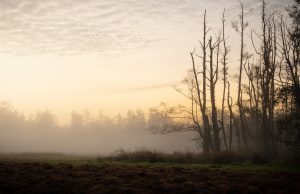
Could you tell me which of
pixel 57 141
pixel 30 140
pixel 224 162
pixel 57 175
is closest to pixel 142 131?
pixel 57 141

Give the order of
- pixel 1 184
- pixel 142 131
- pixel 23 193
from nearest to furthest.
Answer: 1. pixel 23 193
2. pixel 1 184
3. pixel 142 131

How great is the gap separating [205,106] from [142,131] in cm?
12700

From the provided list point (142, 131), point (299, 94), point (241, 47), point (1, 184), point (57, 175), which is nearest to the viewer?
point (1, 184)

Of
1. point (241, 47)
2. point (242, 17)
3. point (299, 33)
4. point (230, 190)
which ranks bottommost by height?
point (230, 190)

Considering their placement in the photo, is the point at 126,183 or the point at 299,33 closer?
the point at 126,183

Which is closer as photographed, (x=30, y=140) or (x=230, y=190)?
(x=230, y=190)

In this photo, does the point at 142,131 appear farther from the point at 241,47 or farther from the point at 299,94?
the point at 299,94

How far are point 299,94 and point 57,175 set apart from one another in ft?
54.3

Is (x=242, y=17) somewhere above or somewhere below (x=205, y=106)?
above

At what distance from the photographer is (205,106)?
3369 cm

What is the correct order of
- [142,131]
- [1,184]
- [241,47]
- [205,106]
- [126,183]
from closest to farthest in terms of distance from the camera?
[1,184] < [126,183] < [205,106] < [241,47] < [142,131]

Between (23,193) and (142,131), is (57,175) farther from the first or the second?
(142,131)

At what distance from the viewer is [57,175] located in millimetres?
12766

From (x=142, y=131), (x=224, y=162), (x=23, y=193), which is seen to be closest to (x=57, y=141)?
(x=142, y=131)
